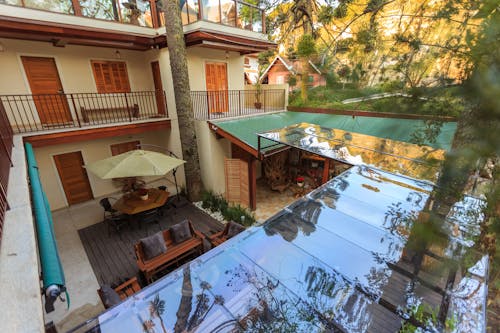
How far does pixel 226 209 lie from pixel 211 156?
7.25 feet

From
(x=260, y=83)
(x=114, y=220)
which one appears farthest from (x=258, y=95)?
(x=114, y=220)

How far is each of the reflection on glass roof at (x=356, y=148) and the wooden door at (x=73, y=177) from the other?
24.9ft

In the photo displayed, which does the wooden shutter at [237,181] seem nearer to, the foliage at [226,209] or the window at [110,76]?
the foliage at [226,209]


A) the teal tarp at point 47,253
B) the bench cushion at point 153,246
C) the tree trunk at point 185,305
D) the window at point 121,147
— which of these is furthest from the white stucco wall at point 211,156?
the tree trunk at point 185,305

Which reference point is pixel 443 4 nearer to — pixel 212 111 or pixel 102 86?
pixel 212 111

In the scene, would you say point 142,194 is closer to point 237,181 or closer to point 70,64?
point 237,181

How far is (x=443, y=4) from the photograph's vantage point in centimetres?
159

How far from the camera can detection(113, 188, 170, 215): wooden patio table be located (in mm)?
6812

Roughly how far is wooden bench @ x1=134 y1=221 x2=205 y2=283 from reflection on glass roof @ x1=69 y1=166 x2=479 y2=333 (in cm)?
318

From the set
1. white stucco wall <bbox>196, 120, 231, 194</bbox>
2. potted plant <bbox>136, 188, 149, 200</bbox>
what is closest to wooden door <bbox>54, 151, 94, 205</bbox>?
potted plant <bbox>136, 188, 149, 200</bbox>

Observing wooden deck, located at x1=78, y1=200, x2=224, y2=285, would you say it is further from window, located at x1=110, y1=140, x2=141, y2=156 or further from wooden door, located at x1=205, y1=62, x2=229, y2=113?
wooden door, located at x1=205, y1=62, x2=229, y2=113

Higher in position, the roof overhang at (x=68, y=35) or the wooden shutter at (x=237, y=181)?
the roof overhang at (x=68, y=35)

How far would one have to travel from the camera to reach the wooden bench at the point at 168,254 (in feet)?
15.6

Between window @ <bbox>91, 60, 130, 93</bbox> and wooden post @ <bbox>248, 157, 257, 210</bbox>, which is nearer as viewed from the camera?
wooden post @ <bbox>248, 157, 257, 210</bbox>
